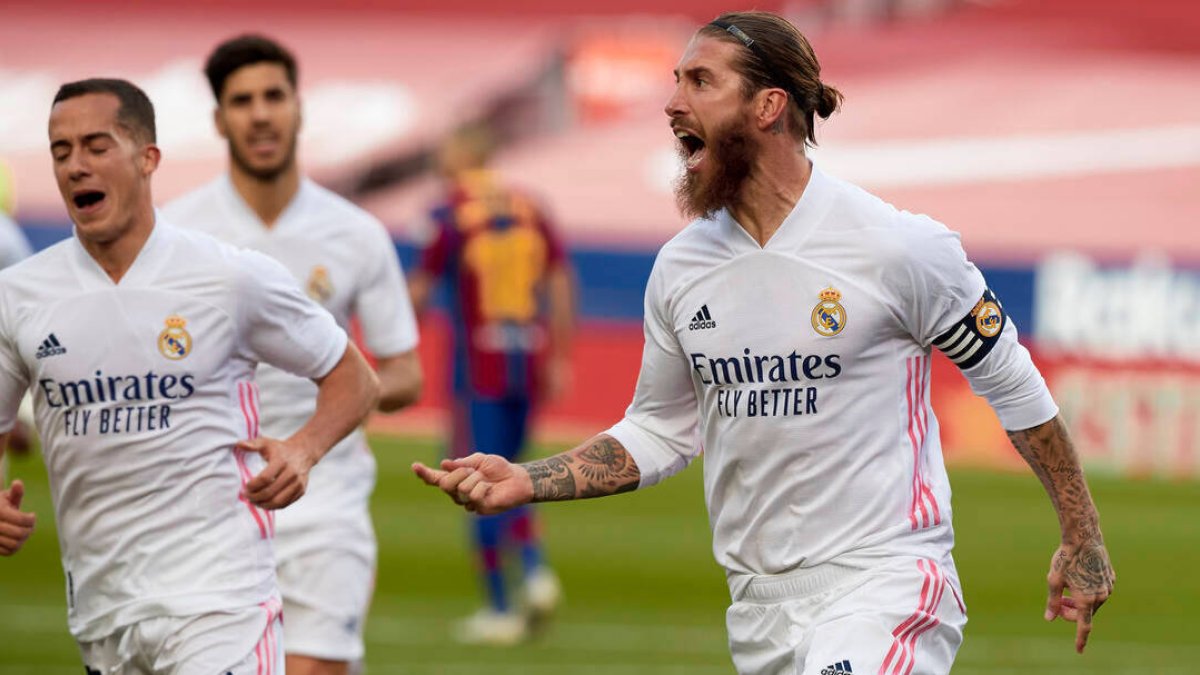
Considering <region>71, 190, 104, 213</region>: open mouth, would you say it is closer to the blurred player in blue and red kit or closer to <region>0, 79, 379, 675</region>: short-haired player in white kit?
<region>0, 79, 379, 675</region>: short-haired player in white kit

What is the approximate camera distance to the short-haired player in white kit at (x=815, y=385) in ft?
15.9

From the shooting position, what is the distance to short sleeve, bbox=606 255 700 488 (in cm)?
517

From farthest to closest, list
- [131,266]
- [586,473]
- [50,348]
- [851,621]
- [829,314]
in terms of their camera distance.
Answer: [131,266] < [50,348] < [586,473] < [829,314] < [851,621]

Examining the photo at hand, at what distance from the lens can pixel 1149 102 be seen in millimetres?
30203

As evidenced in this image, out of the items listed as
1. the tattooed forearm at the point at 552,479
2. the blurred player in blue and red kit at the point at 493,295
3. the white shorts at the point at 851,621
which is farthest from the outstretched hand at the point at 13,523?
the blurred player in blue and red kit at the point at 493,295

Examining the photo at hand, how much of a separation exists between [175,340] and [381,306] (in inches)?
67.8

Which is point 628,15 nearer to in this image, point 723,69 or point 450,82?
point 450,82

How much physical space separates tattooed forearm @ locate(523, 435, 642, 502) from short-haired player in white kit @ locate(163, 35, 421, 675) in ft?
5.65

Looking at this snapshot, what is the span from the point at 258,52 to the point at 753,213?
2464mm

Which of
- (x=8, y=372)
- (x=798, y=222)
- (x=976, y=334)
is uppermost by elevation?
(x=798, y=222)

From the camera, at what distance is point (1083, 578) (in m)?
4.90

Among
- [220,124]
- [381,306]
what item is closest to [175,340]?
[381,306]

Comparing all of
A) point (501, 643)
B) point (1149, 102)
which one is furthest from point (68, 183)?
point (1149, 102)

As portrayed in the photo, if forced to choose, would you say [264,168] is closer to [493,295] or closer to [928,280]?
[928,280]
